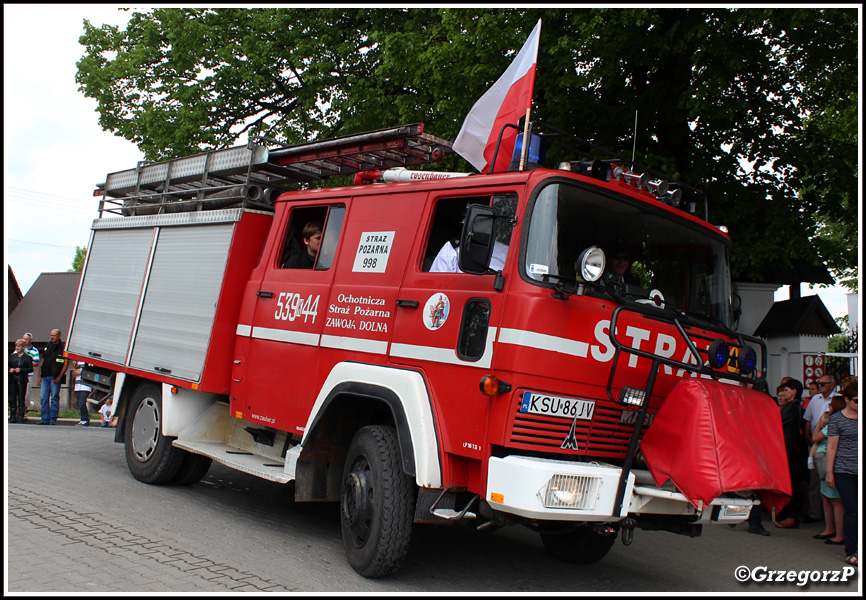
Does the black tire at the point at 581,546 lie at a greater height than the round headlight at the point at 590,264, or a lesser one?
lesser

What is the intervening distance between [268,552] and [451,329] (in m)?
2.36

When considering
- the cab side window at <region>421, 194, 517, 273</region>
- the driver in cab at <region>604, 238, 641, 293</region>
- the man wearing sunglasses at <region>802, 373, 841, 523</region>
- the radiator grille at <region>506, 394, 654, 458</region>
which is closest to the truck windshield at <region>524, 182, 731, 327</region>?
the driver in cab at <region>604, 238, 641, 293</region>

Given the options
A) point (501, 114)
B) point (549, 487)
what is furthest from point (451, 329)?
point (501, 114)

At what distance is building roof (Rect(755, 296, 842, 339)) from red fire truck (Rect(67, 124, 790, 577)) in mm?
9068

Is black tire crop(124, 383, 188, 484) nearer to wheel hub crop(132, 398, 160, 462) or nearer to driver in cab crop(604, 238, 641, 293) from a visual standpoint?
wheel hub crop(132, 398, 160, 462)

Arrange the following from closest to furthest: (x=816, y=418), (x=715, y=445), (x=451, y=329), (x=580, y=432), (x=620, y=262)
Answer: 1. (x=715, y=445)
2. (x=580, y=432)
3. (x=451, y=329)
4. (x=620, y=262)
5. (x=816, y=418)

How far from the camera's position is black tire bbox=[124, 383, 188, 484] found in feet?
26.1

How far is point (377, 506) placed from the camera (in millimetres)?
5207

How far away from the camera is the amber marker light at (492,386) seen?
4.65 metres

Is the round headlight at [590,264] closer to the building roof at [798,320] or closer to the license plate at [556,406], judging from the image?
the license plate at [556,406]

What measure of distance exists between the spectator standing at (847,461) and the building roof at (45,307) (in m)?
37.3

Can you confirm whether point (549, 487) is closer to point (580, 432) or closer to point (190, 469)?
point (580, 432)

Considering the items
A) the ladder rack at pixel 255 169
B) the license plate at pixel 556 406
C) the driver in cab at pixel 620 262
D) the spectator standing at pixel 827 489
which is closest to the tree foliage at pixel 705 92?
the spectator standing at pixel 827 489

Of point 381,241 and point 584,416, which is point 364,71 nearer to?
point 381,241
